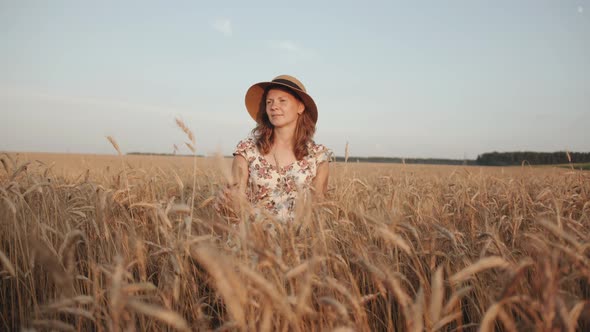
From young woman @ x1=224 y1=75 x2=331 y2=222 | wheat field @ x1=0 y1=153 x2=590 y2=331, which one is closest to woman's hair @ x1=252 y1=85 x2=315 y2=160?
young woman @ x1=224 y1=75 x2=331 y2=222

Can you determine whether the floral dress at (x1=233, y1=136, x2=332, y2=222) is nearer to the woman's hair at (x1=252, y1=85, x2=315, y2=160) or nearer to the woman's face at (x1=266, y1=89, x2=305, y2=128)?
the woman's hair at (x1=252, y1=85, x2=315, y2=160)

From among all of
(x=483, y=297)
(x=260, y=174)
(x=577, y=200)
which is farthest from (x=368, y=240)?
(x=577, y=200)

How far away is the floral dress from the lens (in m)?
3.77

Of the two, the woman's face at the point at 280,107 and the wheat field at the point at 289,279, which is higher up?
the woman's face at the point at 280,107

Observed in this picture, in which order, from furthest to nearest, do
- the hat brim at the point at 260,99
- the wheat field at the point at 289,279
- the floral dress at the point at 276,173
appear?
1. the hat brim at the point at 260,99
2. the floral dress at the point at 276,173
3. the wheat field at the point at 289,279

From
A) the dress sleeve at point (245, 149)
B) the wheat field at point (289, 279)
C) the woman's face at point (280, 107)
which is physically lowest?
the wheat field at point (289, 279)

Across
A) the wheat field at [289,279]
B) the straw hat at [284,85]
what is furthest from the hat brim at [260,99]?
the wheat field at [289,279]

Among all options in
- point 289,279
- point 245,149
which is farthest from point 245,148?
point 289,279

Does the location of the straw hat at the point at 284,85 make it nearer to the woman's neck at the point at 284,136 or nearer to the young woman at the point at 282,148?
the young woman at the point at 282,148

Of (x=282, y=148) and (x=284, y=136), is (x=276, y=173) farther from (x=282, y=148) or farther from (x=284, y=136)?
(x=284, y=136)

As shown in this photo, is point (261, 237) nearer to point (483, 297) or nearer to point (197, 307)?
point (197, 307)

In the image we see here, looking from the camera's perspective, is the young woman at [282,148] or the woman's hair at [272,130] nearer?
the young woman at [282,148]

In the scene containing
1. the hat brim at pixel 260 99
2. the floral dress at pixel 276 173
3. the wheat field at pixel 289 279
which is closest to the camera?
the wheat field at pixel 289 279

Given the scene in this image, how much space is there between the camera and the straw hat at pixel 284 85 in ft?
12.4
